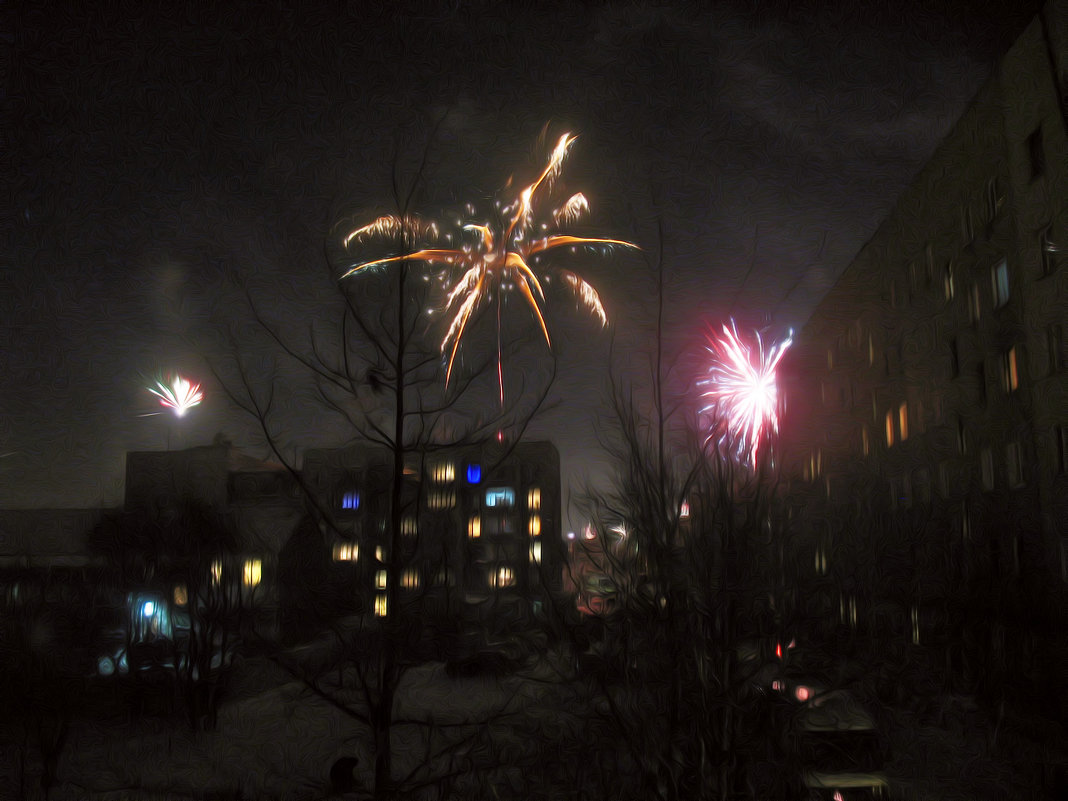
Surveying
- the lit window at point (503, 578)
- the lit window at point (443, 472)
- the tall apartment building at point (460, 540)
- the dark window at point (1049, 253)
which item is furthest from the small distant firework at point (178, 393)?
the dark window at point (1049, 253)

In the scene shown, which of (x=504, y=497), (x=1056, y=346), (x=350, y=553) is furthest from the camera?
(x=1056, y=346)

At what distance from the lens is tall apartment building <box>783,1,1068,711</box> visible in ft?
18.1

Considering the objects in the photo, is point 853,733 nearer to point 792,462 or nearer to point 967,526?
point 792,462

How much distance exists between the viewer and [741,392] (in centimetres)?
456

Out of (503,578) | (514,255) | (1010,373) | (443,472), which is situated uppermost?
(514,255)

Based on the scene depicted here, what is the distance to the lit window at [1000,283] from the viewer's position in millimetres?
8062

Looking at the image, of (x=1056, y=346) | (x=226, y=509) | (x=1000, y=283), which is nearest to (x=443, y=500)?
(x=226, y=509)

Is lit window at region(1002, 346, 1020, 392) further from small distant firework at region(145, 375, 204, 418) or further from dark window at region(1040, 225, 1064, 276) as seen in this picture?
small distant firework at region(145, 375, 204, 418)

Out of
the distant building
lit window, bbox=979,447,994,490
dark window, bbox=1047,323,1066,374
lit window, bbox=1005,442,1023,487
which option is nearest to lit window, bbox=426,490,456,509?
the distant building

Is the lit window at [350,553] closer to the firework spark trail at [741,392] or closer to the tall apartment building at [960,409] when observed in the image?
the firework spark trail at [741,392]

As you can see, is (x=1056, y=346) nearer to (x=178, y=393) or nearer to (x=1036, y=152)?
(x=1036, y=152)

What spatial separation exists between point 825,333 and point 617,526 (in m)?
9.17

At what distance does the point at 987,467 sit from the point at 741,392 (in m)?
5.69

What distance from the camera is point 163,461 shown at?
729 centimetres
